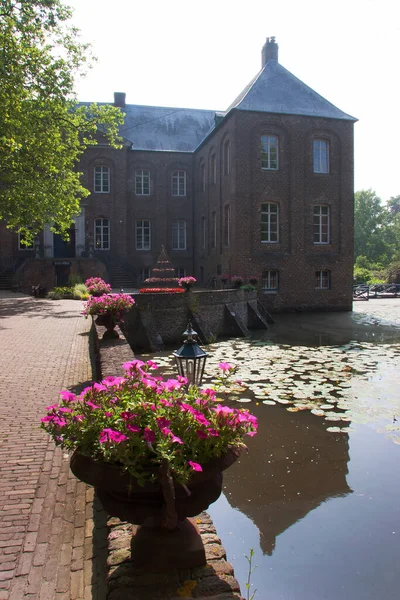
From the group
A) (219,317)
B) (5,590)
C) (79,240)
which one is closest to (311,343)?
(219,317)

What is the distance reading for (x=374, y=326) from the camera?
59.0 feet

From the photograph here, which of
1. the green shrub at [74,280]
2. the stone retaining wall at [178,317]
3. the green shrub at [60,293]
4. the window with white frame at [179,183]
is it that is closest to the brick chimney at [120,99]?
the window with white frame at [179,183]

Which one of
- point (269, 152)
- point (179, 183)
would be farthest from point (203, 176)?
point (269, 152)

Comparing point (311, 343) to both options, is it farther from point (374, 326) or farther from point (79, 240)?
point (79, 240)

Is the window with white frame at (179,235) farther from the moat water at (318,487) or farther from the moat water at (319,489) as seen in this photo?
the moat water at (319,489)

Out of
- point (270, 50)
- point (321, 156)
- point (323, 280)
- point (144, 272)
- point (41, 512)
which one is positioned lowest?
point (41, 512)

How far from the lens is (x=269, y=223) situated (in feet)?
75.2

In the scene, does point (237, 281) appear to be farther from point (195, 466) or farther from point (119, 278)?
point (195, 466)

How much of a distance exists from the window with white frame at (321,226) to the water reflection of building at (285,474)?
58.6 ft

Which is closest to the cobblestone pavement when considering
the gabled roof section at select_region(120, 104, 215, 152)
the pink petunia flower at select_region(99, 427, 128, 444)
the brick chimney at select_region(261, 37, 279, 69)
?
the pink petunia flower at select_region(99, 427, 128, 444)

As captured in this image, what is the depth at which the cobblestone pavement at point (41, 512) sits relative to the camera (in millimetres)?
2674

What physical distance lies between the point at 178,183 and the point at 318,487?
2764cm

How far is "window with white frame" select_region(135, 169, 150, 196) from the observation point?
3030 cm

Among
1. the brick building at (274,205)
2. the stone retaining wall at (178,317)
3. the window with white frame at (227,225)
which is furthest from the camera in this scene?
the window with white frame at (227,225)
